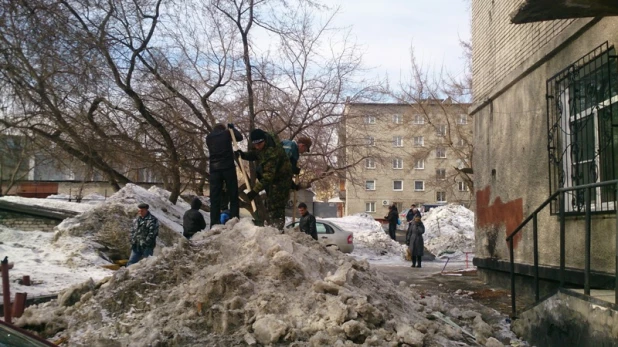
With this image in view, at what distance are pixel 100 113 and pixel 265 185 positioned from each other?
10285 millimetres

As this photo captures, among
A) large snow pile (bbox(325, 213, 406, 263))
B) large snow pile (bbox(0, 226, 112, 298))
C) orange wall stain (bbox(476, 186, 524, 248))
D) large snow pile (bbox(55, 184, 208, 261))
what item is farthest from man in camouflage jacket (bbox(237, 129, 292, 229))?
large snow pile (bbox(325, 213, 406, 263))

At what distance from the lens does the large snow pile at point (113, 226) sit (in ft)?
46.5

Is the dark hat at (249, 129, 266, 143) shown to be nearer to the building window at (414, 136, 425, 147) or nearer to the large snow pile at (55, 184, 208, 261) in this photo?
the large snow pile at (55, 184, 208, 261)

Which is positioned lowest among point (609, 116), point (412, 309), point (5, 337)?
point (412, 309)

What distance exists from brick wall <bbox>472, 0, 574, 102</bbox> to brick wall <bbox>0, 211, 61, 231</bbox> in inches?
454

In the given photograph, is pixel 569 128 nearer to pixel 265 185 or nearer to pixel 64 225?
pixel 265 185

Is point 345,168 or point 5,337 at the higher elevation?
point 345,168

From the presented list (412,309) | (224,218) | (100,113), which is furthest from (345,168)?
(412,309)

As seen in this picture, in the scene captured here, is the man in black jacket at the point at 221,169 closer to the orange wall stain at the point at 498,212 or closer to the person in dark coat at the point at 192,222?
the person in dark coat at the point at 192,222

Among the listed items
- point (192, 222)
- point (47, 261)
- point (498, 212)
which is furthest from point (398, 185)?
point (192, 222)

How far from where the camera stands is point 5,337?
271 cm

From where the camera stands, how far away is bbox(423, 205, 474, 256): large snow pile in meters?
22.9

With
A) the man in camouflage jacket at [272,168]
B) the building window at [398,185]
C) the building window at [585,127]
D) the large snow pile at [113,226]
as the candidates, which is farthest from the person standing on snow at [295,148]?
the building window at [398,185]

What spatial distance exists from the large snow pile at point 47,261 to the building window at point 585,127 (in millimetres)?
8169
